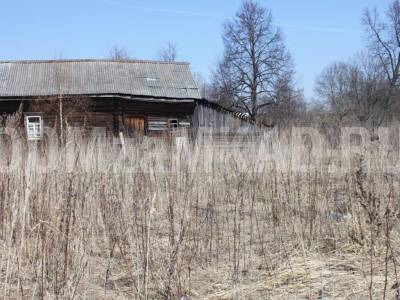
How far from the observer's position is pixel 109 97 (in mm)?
21219

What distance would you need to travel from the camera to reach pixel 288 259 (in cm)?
387

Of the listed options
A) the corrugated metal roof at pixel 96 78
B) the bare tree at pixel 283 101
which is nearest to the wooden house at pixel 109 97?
the corrugated metal roof at pixel 96 78

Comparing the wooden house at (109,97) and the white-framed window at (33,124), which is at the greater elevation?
the wooden house at (109,97)

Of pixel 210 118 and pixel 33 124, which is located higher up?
pixel 210 118

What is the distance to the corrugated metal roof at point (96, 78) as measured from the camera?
21422 mm

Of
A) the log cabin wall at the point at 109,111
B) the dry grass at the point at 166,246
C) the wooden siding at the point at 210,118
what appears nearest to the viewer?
the dry grass at the point at 166,246

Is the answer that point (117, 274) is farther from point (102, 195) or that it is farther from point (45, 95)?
point (45, 95)

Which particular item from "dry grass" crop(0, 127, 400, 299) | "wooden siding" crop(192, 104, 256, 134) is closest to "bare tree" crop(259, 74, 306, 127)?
"wooden siding" crop(192, 104, 256, 134)

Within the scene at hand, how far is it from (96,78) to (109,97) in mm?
1817

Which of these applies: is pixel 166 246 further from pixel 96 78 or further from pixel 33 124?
pixel 96 78

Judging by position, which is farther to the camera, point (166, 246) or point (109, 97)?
point (109, 97)

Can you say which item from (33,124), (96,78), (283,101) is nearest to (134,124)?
(96,78)

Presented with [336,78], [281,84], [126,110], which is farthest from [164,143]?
[336,78]

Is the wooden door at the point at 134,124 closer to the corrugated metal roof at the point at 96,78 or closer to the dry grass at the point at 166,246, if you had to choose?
the corrugated metal roof at the point at 96,78
